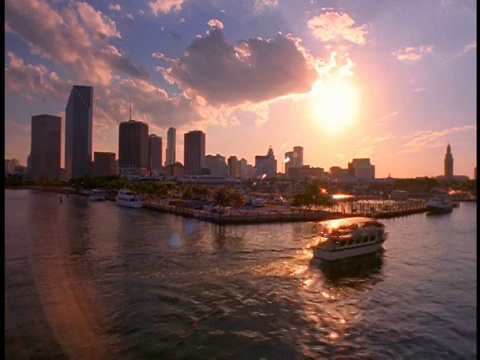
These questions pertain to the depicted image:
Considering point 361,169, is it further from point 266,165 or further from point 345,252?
point 345,252

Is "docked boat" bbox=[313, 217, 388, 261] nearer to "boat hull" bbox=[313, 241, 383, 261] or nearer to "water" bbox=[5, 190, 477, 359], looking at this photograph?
"boat hull" bbox=[313, 241, 383, 261]

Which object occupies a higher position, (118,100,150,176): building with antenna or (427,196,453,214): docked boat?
(118,100,150,176): building with antenna

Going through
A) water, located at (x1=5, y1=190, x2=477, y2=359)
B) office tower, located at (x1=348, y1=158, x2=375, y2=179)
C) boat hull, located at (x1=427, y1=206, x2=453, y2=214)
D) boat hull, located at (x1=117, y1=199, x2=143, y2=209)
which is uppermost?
office tower, located at (x1=348, y1=158, x2=375, y2=179)

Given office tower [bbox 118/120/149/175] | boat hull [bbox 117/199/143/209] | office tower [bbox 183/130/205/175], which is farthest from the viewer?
office tower [bbox 183/130/205/175]

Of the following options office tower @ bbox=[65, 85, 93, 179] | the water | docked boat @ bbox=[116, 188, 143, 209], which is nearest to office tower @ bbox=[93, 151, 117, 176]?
office tower @ bbox=[65, 85, 93, 179]

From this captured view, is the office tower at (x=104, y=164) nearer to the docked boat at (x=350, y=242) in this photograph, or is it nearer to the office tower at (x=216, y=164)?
the office tower at (x=216, y=164)
